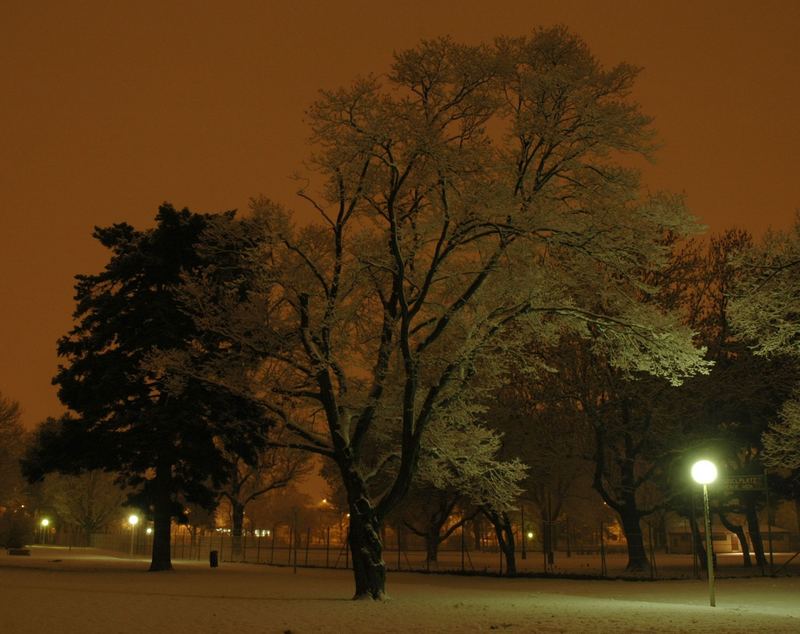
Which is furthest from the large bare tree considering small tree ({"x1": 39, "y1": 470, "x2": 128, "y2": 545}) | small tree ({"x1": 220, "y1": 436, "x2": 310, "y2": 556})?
small tree ({"x1": 39, "y1": 470, "x2": 128, "y2": 545})

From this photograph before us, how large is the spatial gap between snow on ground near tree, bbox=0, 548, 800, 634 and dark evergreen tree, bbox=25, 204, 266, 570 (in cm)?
547

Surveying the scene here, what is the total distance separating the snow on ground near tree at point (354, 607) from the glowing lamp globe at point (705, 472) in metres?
2.75

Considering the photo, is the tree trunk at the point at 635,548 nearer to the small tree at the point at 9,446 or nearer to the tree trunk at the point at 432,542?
the tree trunk at the point at 432,542

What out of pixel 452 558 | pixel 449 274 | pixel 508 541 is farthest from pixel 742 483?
pixel 452 558

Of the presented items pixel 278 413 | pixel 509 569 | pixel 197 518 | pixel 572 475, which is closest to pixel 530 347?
pixel 509 569

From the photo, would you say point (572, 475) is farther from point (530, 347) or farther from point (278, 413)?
point (278, 413)

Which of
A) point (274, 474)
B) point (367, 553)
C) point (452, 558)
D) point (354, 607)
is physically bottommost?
point (452, 558)

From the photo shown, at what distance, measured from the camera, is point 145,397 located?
111 ft

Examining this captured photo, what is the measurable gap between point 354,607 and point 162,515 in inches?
719

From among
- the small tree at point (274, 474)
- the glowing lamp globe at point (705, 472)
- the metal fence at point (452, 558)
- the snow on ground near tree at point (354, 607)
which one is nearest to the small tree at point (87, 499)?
the metal fence at point (452, 558)

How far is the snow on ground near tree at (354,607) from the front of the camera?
13875 mm

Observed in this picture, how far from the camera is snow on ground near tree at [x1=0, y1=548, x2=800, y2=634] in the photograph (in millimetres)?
13875

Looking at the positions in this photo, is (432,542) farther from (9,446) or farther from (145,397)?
(9,446)

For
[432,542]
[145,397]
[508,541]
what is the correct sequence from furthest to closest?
[432,542]
[508,541]
[145,397]
